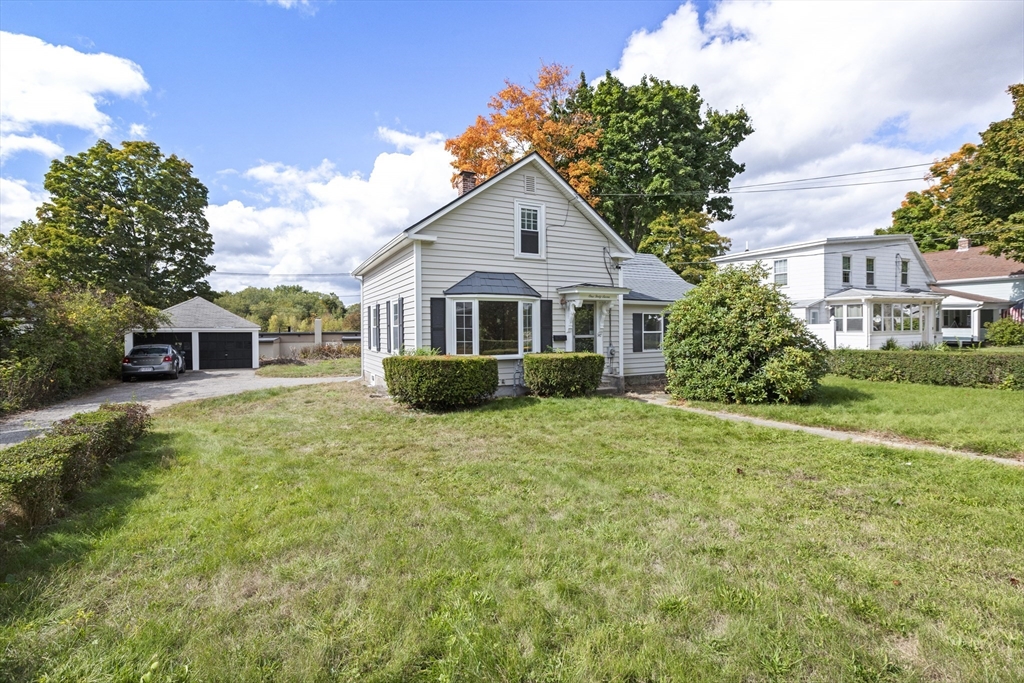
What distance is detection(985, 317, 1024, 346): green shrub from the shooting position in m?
22.6

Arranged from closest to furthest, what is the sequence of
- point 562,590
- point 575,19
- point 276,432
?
point 562,590
point 276,432
point 575,19

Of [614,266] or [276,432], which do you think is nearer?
[276,432]

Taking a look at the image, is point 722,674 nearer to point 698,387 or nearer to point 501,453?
point 501,453

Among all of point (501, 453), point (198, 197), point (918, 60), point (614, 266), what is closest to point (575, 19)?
point (614, 266)

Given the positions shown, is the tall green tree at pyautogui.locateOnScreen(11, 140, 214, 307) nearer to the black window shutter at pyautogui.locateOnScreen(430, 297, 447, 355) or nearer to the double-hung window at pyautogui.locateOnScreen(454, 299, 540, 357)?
the black window shutter at pyautogui.locateOnScreen(430, 297, 447, 355)

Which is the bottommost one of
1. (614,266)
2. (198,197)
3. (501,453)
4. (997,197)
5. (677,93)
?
(501,453)

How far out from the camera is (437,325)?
1110 cm

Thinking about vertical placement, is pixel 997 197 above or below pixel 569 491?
above

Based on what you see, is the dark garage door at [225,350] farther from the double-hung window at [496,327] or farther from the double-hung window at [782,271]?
the double-hung window at [782,271]

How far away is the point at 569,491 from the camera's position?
4.75 meters

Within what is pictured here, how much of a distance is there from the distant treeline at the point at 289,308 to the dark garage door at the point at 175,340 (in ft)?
65.7

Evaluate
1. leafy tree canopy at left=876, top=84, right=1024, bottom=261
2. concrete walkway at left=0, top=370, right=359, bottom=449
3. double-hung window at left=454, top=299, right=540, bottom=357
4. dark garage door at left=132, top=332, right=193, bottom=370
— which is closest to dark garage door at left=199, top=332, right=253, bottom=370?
dark garage door at left=132, top=332, right=193, bottom=370

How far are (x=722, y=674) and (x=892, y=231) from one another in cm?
5013

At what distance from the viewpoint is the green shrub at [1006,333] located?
74.2 ft
